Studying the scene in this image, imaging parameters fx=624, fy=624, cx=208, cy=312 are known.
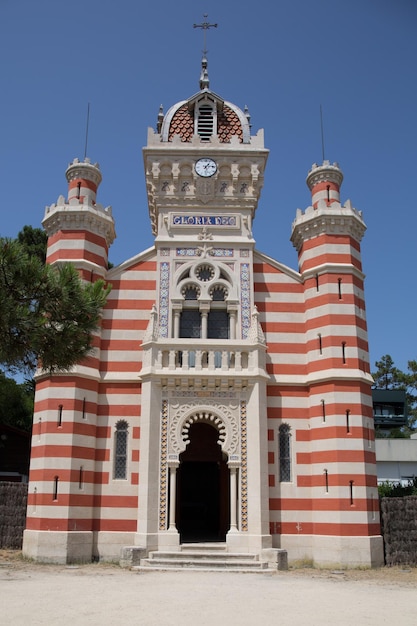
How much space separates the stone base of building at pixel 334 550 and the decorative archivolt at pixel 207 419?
354 centimetres

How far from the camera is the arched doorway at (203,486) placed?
76.8ft

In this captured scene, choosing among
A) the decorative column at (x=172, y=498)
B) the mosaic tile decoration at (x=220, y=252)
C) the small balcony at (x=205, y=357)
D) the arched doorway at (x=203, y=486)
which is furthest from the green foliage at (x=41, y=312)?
the arched doorway at (x=203, y=486)

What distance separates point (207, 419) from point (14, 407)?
16.1 m

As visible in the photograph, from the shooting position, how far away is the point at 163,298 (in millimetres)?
22219

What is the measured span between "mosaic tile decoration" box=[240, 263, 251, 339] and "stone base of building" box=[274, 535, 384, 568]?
695 cm

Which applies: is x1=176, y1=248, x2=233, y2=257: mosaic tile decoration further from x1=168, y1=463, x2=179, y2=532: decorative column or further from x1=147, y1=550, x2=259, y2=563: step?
x1=147, y1=550, x2=259, y2=563: step

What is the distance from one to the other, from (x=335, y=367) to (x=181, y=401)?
5306mm

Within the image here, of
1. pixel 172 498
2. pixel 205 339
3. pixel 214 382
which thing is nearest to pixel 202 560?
pixel 172 498

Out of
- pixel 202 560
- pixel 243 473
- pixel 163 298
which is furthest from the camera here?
pixel 163 298

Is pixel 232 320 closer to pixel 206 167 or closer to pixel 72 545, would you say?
pixel 206 167

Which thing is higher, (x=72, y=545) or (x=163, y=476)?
(x=163, y=476)

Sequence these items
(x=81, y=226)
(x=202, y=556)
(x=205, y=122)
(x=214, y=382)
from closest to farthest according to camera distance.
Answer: (x=202, y=556) → (x=214, y=382) → (x=81, y=226) → (x=205, y=122)

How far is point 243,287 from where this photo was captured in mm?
22438

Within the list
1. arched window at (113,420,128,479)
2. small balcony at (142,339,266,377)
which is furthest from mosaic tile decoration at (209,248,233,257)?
arched window at (113,420,128,479)
